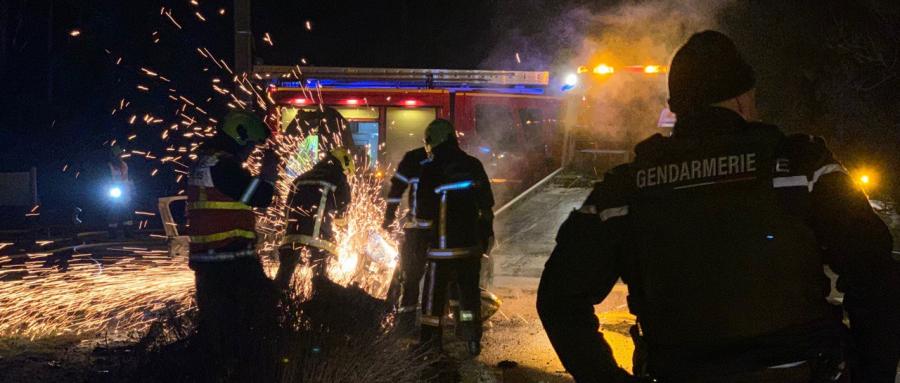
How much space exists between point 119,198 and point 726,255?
44.9ft

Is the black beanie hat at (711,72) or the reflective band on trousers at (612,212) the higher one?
the black beanie hat at (711,72)

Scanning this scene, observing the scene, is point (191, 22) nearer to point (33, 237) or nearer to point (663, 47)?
point (33, 237)

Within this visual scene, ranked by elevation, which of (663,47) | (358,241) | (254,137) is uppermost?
(663,47)

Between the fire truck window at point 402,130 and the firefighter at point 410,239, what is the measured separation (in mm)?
8212

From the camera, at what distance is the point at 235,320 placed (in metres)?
3.97

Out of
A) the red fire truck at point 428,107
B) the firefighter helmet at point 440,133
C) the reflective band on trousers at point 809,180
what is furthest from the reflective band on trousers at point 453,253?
the red fire truck at point 428,107

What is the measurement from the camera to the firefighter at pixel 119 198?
13570mm

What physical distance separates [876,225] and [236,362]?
2946 mm

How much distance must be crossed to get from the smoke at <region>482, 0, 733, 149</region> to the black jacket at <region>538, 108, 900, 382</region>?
1278 centimetres

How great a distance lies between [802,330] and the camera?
1.71 meters

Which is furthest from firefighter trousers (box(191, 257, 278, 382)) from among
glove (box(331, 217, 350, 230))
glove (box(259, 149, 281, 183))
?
glove (box(331, 217, 350, 230))

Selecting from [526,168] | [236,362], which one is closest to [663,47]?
[526,168]

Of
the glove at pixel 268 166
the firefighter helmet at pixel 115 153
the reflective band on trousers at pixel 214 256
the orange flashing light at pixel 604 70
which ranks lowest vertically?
the reflective band on trousers at pixel 214 256

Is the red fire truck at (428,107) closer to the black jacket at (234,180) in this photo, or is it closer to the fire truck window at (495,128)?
the fire truck window at (495,128)
